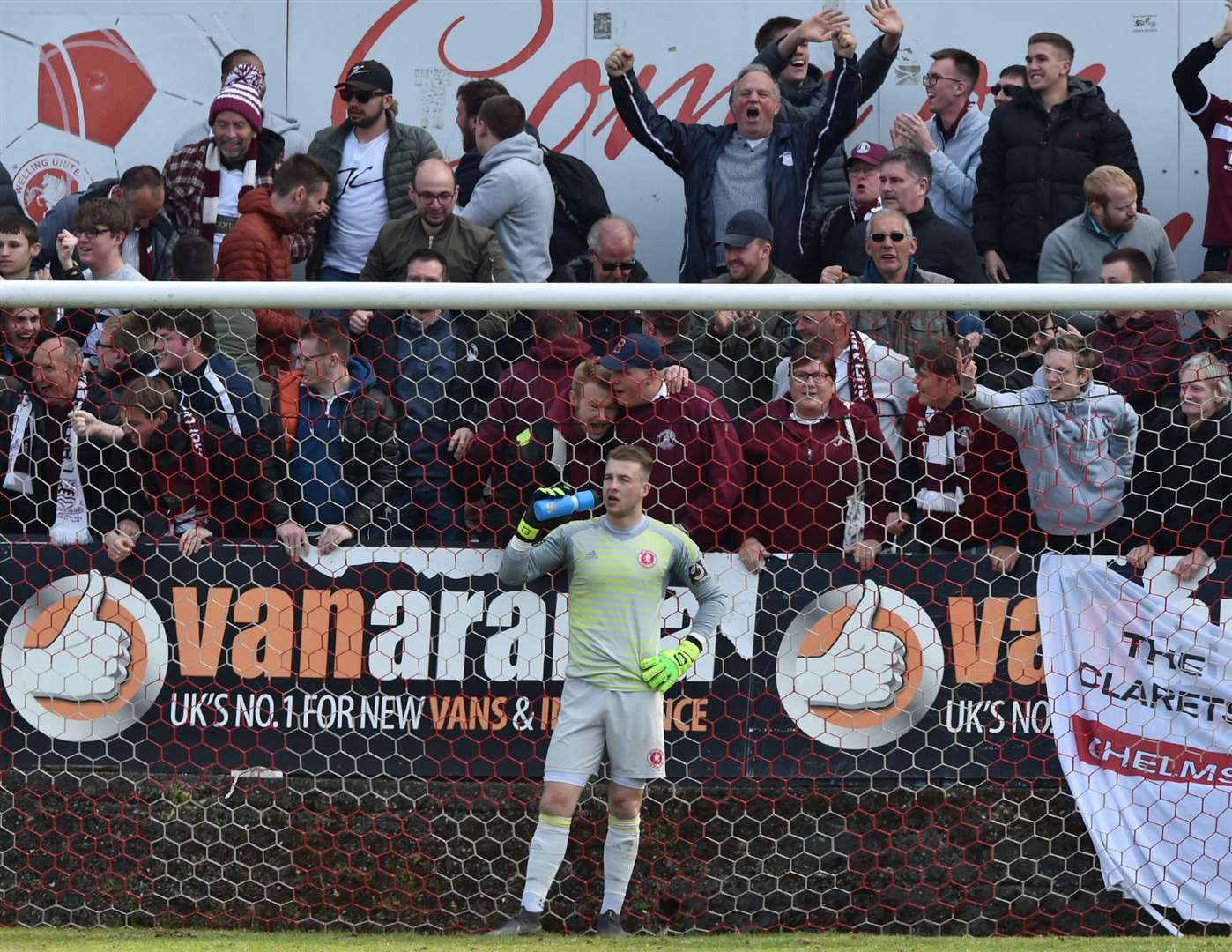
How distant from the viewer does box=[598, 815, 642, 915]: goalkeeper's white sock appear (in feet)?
20.2

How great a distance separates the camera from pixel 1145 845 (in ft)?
21.2

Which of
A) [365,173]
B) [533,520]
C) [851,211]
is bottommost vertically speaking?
[533,520]

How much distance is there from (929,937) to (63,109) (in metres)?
6.25

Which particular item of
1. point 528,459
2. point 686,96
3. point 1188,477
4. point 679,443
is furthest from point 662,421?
point 686,96

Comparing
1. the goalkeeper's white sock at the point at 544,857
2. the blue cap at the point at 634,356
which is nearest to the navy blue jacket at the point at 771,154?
the blue cap at the point at 634,356

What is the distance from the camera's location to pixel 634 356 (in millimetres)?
6488

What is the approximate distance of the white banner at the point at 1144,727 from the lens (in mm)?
6438

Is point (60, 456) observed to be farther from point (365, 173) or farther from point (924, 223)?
point (924, 223)

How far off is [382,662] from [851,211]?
337cm

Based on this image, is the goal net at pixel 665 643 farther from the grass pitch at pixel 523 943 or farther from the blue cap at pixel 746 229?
the blue cap at pixel 746 229

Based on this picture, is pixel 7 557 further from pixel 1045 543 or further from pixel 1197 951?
pixel 1197 951

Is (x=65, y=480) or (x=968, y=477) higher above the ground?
(x=968, y=477)

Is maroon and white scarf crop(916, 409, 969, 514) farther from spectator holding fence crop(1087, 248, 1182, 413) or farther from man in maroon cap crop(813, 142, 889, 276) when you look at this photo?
man in maroon cap crop(813, 142, 889, 276)

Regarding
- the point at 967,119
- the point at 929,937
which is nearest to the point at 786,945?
the point at 929,937
